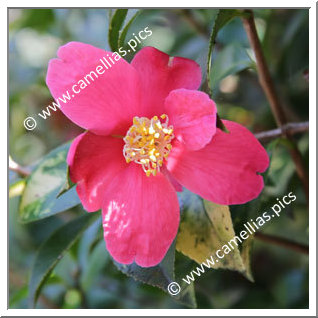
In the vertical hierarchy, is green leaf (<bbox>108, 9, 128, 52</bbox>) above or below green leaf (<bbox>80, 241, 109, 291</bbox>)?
above

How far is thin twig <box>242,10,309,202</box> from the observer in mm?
812

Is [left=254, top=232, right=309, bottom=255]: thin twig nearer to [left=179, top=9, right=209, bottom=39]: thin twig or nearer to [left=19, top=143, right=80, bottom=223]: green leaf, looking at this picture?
[left=19, top=143, right=80, bottom=223]: green leaf

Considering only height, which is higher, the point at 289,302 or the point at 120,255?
the point at 120,255

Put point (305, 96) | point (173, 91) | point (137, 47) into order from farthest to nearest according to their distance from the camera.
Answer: point (305, 96)
point (137, 47)
point (173, 91)

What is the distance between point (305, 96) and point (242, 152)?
2.42 feet

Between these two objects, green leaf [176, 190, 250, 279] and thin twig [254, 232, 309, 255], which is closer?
green leaf [176, 190, 250, 279]

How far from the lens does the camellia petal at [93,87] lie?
26.8 inches

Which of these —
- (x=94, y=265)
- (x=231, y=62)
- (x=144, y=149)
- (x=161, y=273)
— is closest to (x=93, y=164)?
(x=144, y=149)

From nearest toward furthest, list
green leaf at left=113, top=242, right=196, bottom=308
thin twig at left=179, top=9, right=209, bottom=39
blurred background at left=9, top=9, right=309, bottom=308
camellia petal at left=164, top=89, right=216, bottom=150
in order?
camellia petal at left=164, top=89, right=216, bottom=150 < green leaf at left=113, top=242, right=196, bottom=308 < blurred background at left=9, top=9, right=309, bottom=308 < thin twig at left=179, top=9, right=209, bottom=39

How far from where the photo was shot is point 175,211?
74 cm

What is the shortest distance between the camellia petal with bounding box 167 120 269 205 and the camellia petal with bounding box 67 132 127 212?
0.13 m

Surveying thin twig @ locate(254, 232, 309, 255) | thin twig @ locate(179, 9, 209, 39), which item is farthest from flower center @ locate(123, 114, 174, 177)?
thin twig @ locate(179, 9, 209, 39)
